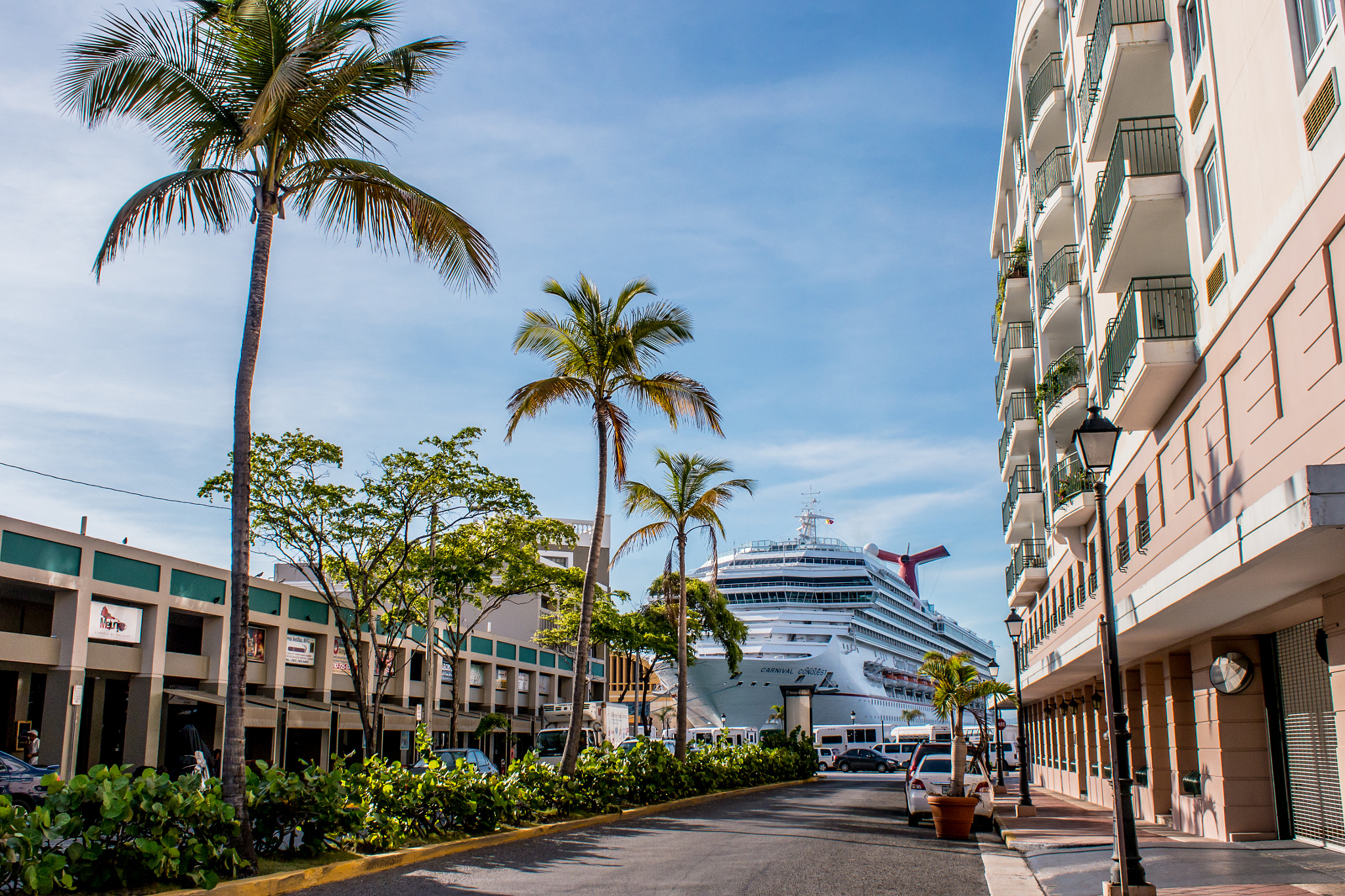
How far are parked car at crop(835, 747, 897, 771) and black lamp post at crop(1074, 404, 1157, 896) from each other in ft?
156

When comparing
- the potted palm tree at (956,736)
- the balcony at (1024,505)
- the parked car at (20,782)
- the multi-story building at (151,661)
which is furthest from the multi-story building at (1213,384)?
the multi-story building at (151,661)

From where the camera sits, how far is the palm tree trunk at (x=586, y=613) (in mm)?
19672

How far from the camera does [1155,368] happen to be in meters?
14.3

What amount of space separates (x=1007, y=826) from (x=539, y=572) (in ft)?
63.5

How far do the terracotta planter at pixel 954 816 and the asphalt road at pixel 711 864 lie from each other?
314 millimetres

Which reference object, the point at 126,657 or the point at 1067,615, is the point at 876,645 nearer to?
the point at 1067,615

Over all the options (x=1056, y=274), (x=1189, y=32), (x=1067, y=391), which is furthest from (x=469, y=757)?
(x=1189, y=32)

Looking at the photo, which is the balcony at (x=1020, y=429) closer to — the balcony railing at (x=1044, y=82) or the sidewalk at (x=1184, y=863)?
the balcony railing at (x=1044, y=82)

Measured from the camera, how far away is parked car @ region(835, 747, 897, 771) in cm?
5625

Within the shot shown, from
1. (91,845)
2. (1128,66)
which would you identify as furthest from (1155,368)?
(91,845)

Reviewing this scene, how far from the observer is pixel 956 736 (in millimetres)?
18062

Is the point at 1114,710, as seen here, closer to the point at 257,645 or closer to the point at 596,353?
the point at 596,353

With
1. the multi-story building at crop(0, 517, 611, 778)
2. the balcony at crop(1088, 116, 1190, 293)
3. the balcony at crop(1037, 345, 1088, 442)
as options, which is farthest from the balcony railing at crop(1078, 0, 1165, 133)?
the multi-story building at crop(0, 517, 611, 778)

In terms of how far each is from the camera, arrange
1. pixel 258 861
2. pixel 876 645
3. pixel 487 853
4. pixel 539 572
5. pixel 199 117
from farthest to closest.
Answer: pixel 876 645 < pixel 539 572 < pixel 487 853 < pixel 199 117 < pixel 258 861
